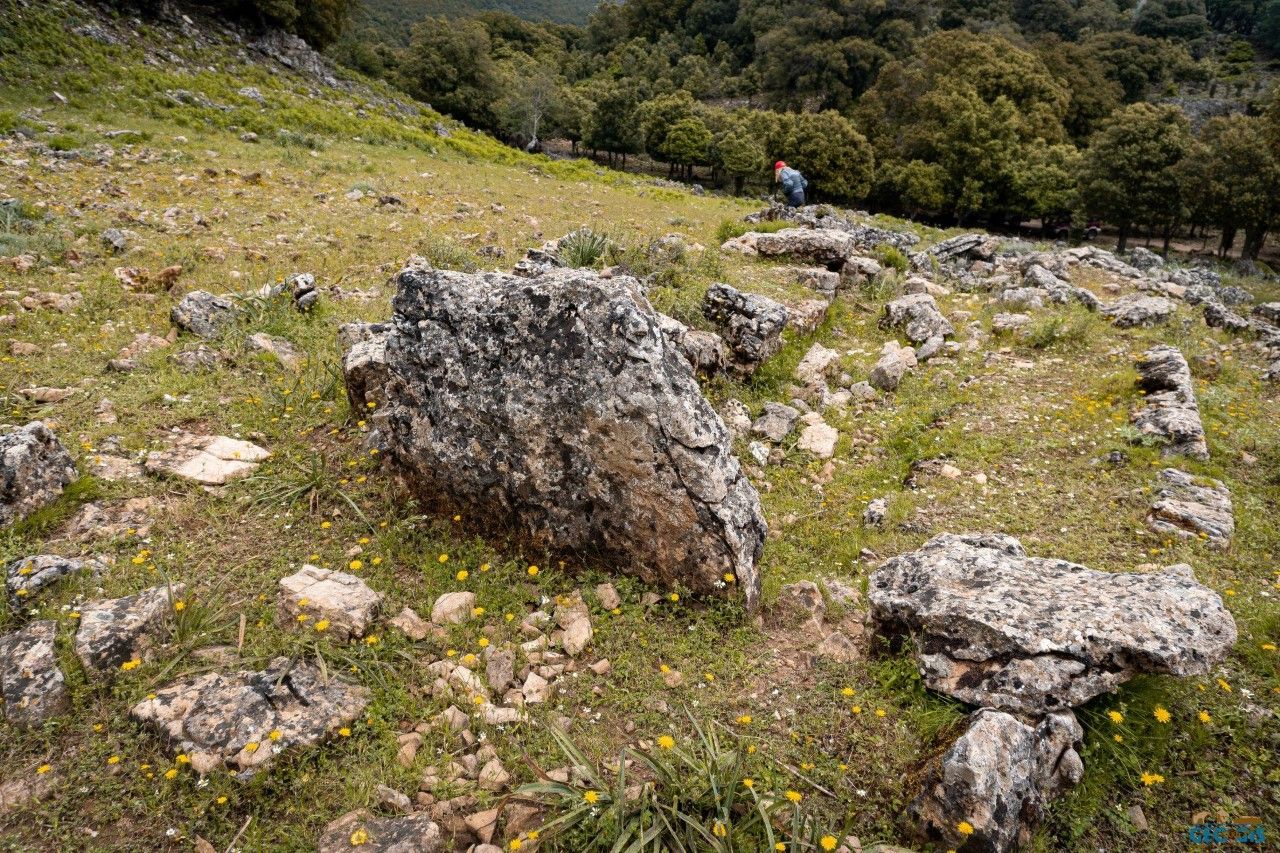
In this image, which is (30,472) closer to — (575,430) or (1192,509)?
(575,430)

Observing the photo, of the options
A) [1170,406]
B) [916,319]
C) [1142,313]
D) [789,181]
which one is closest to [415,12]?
[789,181]

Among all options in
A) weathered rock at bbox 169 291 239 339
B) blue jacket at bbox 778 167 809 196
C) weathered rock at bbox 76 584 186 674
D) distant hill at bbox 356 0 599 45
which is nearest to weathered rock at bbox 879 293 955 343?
blue jacket at bbox 778 167 809 196

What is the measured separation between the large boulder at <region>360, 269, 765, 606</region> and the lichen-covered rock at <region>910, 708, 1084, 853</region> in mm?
1735

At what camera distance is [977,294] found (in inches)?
535

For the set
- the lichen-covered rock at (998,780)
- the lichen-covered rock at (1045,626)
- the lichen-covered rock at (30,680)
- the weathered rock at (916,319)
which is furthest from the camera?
the weathered rock at (916,319)

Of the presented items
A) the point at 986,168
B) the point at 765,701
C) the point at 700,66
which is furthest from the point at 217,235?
the point at 700,66

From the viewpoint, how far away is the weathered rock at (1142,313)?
36.9ft

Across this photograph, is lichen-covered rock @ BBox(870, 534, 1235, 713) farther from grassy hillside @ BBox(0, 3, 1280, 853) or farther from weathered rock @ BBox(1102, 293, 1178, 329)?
weathered rock @ BBox(1102, 293, 1178, 329)

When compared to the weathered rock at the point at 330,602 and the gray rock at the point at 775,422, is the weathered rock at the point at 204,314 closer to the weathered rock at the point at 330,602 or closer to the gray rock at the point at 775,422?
the weathered rock at the point at 330,602

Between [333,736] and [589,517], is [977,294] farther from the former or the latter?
[333,736]

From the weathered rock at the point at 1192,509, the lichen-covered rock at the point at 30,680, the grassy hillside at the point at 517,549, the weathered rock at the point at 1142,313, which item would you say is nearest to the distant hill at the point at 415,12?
the grassy hillside at the point at 517,549

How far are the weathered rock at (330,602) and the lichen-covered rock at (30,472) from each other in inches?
85.1

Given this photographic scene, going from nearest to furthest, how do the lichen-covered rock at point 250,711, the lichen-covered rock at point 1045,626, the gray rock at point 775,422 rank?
the lichen-covered rock at point 250,711, the lichen-covered rock at point 1045,626, the gray rock at point 775,422

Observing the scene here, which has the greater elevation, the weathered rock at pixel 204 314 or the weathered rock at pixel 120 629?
the weathered rock at pixel 204 314
